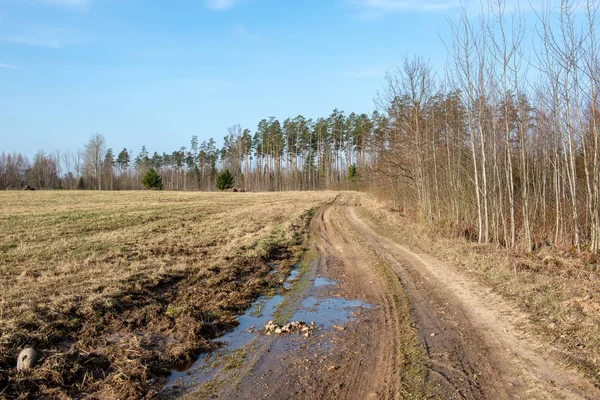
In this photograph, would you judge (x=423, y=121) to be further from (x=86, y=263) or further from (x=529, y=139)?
(x=86, y=263)

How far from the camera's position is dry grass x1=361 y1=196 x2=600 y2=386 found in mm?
5355

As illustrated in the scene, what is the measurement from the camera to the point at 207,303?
746 cm

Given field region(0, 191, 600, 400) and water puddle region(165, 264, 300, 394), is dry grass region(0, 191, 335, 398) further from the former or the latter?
water puddle region(165, 264, 300, 394)

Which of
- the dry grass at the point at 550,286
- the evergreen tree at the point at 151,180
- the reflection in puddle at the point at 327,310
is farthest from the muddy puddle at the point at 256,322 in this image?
the evergreen tree at the point at 151,180

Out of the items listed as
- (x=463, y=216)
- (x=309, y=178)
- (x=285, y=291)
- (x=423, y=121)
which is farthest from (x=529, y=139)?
(x=309, y=178)

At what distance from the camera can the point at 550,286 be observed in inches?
315

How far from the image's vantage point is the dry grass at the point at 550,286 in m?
5.36

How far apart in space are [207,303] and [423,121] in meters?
15.6

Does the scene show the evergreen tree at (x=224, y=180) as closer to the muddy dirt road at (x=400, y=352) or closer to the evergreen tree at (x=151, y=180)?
A: the evergreen tree at (x=151, y=180)

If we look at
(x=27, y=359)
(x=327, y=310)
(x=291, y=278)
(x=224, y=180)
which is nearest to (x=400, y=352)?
(x=327, y=310)

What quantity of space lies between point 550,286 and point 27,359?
28.7 ft

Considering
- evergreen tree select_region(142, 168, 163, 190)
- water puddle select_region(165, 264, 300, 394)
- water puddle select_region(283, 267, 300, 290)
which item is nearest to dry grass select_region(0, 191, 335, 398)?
water puddle select_region(165, 264, 300, 394)

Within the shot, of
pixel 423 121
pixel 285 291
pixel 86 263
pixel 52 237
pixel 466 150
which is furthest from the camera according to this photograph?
pixel 423 121

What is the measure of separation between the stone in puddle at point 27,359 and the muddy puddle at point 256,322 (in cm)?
156
